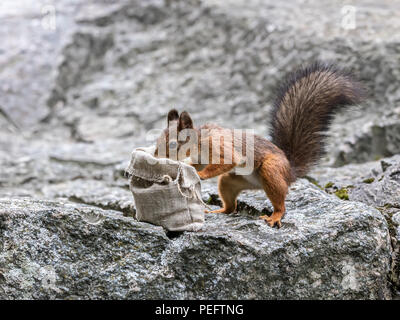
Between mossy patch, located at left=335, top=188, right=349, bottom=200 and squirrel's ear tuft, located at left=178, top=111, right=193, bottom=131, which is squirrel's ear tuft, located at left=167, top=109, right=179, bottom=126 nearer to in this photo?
squirrel's ear tuft, located at left=178, top=111, right=193, bottom=131

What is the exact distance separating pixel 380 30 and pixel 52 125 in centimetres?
390

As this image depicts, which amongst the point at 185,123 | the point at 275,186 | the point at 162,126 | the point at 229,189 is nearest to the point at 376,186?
the point at 275,186

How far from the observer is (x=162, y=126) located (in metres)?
4.75

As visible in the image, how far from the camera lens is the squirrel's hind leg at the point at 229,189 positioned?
2.49 meters

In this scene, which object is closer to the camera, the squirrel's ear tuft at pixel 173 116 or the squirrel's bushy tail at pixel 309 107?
the squirrel's ear tuft at pixel 173 116

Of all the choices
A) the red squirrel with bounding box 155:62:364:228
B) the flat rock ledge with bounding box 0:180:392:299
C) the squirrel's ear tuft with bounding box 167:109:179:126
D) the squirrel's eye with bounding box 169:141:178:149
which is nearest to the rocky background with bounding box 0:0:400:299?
the flat rock ledge with bounding box 0:180:392:299

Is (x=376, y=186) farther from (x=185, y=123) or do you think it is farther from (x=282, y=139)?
(x=185, y=123)

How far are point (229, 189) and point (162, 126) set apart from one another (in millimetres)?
2356

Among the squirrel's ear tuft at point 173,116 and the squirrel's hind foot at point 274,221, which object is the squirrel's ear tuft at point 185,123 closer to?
the squirrel's ear tuft at point 173,116

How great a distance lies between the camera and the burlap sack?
198cm

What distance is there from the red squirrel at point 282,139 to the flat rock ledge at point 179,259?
0.31 metres

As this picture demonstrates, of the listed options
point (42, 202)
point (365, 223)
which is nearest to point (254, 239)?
point (365, 223)

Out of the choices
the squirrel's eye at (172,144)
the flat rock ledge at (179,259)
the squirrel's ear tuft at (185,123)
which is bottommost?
the flat rock ledge at (179,259)

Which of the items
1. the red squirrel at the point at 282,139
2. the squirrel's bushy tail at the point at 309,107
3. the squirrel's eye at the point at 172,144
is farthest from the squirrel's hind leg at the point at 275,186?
the squirrel's eye at the point at 172,144
